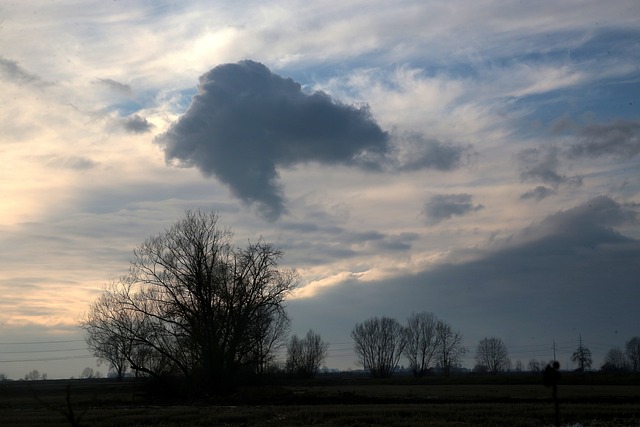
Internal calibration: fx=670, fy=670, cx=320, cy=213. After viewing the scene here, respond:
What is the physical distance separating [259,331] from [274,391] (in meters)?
7.03

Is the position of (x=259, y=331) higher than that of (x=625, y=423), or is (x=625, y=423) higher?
(x=259, y=331)

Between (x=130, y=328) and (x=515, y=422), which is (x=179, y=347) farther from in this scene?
(x=515, y=422)

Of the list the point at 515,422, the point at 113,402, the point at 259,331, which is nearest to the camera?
the point at 515,422

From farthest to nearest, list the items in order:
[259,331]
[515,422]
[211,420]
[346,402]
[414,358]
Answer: [414,358] < [259,331] < [346,402] < [211,420] < [515,422]

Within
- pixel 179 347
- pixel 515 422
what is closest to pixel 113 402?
pixel 179 347

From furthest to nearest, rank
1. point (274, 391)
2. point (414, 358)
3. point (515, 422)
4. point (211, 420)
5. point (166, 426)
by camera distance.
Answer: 1. point (414, 358)
2. point (274, 391)
3. point (211, 420)
4. point (166, 426)
5. point (515, 422)

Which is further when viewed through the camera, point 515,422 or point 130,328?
point 130,328

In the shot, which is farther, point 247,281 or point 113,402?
point 247,281

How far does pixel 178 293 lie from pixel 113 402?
1254 centimetres

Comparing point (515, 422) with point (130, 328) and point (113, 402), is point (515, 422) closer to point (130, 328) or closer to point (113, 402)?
point (113, 402)

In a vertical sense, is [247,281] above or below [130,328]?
above

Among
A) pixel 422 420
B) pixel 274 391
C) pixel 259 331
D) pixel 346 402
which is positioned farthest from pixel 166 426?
pixel 259 331

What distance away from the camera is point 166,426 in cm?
3077

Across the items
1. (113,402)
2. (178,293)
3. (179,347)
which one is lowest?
(113,402)
